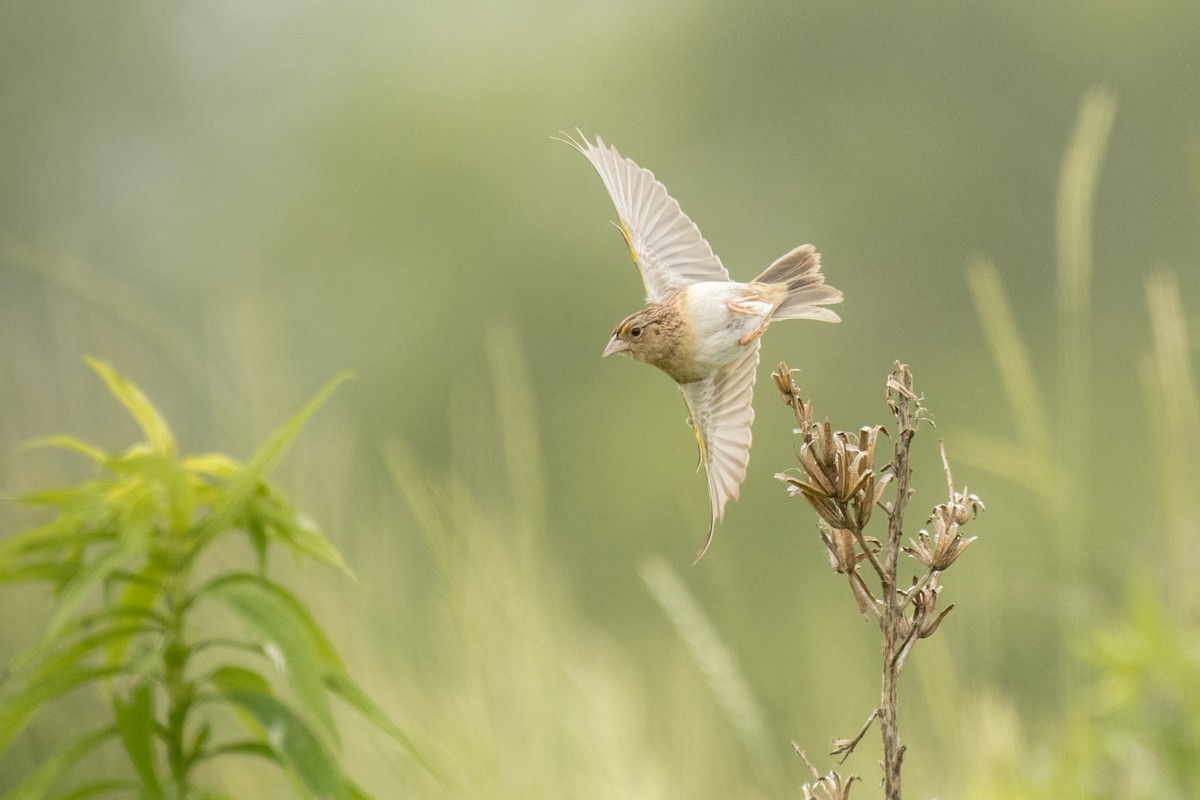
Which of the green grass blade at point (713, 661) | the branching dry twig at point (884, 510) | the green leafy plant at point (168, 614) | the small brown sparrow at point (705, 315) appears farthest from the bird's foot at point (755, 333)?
the green grass blade at point (713, 661)

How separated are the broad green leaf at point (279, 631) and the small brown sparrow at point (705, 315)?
397 mm

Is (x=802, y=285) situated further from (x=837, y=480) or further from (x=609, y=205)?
(x=609, y=205)

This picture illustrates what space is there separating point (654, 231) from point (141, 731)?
66 centimetres

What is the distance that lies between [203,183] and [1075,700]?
517 inches

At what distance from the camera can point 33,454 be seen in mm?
3002

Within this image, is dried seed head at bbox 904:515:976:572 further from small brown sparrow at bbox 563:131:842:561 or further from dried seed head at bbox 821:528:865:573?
small brown sparrow at bbox 563:131:842:561

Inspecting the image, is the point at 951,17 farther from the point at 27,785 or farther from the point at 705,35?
the point at 27,785

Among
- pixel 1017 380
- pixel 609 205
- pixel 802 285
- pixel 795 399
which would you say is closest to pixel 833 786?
pixel 795 399

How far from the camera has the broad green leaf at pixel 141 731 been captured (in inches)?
45.3

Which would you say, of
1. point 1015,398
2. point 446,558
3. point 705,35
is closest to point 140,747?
point 446,558

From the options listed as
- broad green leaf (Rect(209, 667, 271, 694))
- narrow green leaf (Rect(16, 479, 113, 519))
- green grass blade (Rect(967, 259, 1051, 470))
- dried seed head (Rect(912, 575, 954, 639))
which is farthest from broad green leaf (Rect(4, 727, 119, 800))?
green grass blade (Rect(967, 259, 1051, 470))

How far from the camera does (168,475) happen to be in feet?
3.83

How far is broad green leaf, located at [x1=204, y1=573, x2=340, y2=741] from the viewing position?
1075mm

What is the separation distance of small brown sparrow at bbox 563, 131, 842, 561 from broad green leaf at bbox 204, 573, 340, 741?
397 mm
